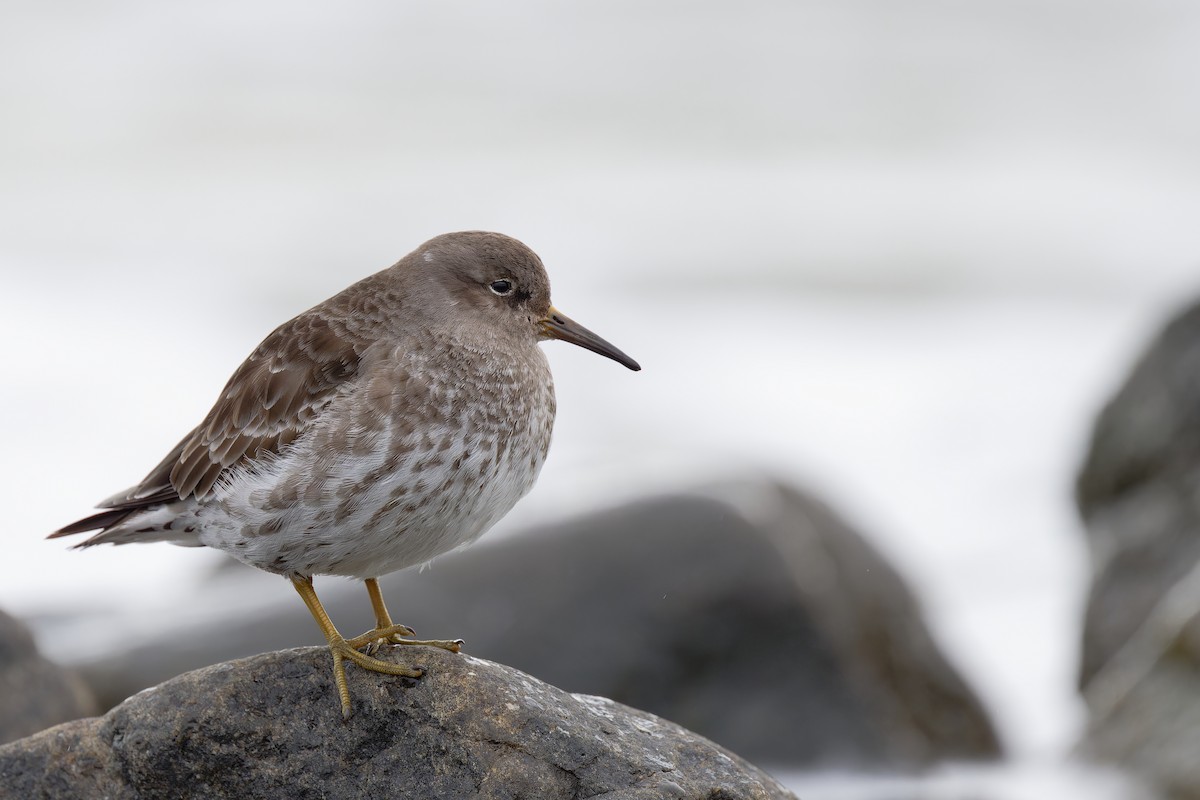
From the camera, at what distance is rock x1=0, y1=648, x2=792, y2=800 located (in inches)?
192

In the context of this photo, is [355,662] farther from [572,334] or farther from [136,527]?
[572,334]

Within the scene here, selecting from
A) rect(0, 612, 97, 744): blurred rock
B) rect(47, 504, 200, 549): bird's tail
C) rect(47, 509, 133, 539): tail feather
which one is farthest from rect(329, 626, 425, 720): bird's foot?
rect(0, 612, 97, 744): blurred rock

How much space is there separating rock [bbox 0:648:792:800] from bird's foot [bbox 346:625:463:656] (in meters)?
0.24

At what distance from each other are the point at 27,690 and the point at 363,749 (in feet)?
8.70

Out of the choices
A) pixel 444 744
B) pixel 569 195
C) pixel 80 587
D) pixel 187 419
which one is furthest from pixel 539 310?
pixel 569 195

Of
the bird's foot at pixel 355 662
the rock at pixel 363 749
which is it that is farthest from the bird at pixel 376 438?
the rock at pixel 363 749

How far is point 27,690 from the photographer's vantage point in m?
6.89

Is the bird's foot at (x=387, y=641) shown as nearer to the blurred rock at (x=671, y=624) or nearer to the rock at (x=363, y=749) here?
the rock at (x=363, y=749)

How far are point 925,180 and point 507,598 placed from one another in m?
20.3

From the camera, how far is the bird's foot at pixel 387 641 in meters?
5.38

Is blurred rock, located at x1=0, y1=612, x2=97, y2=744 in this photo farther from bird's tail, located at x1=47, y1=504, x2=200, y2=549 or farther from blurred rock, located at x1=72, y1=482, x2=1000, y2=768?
blurred rock, located at x1=72, y1=482, x2=1000, y2=768

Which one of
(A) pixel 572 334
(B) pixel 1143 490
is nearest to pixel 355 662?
(A) pixel 572 334

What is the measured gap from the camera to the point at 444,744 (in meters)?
4.96

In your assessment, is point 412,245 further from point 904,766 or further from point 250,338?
point 904,766
